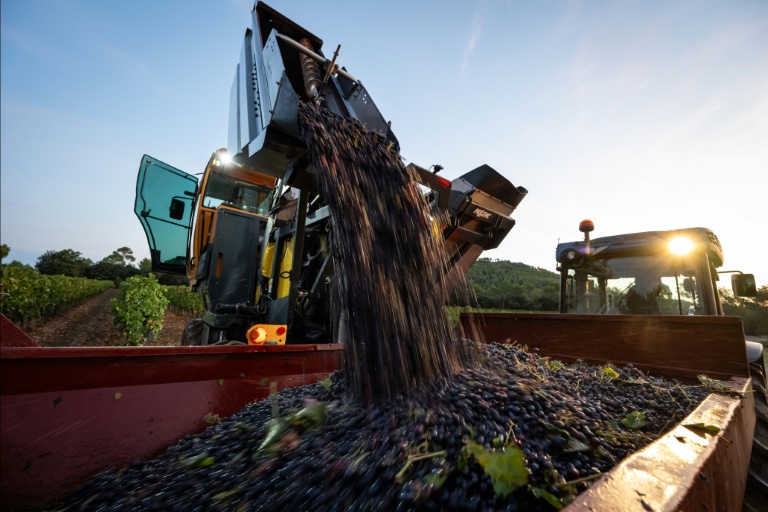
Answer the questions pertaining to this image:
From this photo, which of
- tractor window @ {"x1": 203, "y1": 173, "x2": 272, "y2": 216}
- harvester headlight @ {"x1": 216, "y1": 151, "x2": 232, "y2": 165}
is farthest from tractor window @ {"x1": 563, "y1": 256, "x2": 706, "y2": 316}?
harvester headlight @ {"x1": 216, "y1": 151, "x2": 232, "y2": 165}

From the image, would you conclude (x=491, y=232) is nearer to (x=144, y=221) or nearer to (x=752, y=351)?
(x=752, y=351)

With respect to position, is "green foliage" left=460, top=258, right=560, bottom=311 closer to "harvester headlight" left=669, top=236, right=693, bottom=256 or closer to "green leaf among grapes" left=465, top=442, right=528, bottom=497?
"harvester headlight" left=669, top=236, right=693, bottom=256

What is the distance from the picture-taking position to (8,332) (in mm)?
1562

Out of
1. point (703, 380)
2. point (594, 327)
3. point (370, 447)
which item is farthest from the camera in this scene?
point (594, 327)

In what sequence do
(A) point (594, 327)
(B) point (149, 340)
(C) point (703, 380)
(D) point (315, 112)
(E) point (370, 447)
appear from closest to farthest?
1. (E) point (370, 447)
2. (C) point (703, 380)
3. (D) point (315, 112)
4. (A) point (594, 327)
5. (B) point (149, 340)

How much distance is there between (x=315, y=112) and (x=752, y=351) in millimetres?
4310

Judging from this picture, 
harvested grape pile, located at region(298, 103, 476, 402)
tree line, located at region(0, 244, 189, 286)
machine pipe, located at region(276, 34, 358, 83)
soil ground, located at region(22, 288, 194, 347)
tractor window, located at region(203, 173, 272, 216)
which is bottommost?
soil ground, located at region(22, 288, 194, 347)

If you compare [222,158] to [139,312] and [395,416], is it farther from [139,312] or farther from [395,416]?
[139,312]

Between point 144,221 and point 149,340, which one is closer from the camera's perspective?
point 144,221

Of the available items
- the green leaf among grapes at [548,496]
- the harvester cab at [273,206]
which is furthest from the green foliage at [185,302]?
the green leaf among grapes at [548,496]

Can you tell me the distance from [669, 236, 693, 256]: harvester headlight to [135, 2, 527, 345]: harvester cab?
1922mm

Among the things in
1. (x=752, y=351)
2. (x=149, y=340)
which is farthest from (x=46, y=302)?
(x=752, y=351)

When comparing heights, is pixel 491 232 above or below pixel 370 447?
above

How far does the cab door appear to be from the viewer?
420 centimetres
